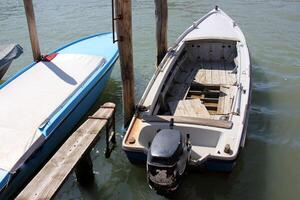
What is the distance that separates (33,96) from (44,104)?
35 cm

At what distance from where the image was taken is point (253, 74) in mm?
8828

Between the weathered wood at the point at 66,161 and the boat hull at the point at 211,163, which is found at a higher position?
the weathered wood at the point at 66,161

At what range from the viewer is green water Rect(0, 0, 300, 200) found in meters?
5.20

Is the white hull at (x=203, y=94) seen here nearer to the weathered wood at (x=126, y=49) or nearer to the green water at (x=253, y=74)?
the weathered wood at (x=126, y=49)

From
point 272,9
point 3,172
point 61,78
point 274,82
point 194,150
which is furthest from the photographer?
point 272,9

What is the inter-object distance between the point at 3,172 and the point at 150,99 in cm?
242

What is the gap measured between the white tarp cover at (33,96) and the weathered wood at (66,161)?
769 millimetres

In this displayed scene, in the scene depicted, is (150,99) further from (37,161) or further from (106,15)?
(106,15)

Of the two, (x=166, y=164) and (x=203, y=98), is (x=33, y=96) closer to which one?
(x=203, y=98)

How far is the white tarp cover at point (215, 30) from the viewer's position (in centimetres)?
818

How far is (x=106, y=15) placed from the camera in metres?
14.6

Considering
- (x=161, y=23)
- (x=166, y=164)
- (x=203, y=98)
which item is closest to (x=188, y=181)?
(x=166, y=164)

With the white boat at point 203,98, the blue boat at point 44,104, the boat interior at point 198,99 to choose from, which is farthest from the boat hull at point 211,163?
the blue boat at point 44,104

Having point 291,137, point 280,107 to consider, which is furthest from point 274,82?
point 291,137
